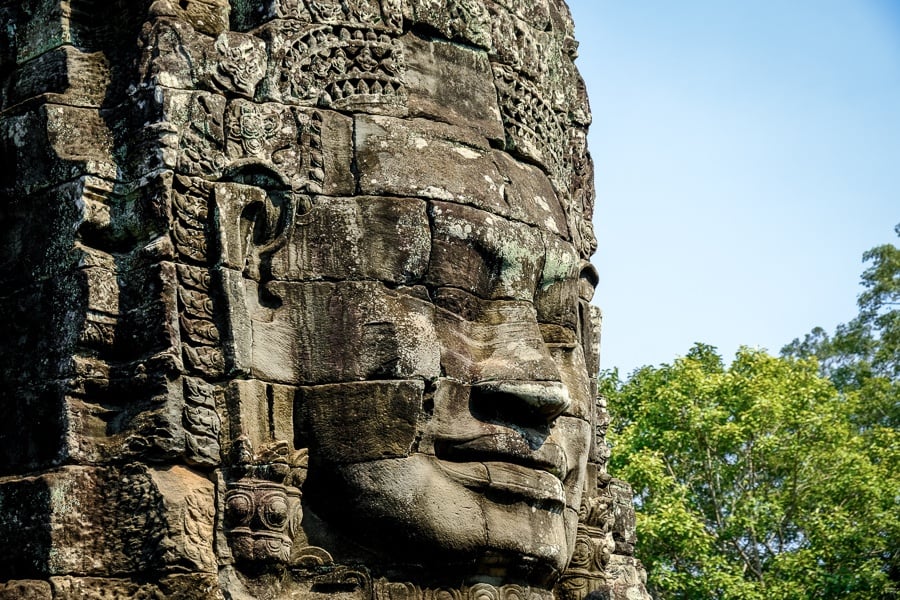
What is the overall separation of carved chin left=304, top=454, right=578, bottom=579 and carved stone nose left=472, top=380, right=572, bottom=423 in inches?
13.0

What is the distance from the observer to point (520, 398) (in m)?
8.97

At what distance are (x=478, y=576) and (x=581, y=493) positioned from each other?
123cm

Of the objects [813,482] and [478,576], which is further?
[813,482]

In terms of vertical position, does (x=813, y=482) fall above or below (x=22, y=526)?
above

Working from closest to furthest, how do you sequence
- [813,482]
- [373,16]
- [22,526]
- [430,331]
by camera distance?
[22,526] → [430,331] → [373,16] → [813,482]

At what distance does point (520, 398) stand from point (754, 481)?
1983 cm

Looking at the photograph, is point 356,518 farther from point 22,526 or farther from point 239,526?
point 22,526

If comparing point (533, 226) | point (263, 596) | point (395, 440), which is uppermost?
point (533, 226)

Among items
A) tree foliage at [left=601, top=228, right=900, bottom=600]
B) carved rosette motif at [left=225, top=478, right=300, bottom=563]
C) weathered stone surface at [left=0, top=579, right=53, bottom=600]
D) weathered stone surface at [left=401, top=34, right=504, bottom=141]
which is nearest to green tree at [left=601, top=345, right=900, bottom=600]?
tree foliage at [left=601, top=228, right=900, bottom=600]

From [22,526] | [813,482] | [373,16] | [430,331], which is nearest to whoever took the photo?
[22,526]

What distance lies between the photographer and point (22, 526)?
826 centimetres

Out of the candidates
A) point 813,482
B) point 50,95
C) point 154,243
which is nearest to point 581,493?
point 154,243

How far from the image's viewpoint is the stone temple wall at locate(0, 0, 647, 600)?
8352 mm

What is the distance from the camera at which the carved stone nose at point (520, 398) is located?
29.4 feet
